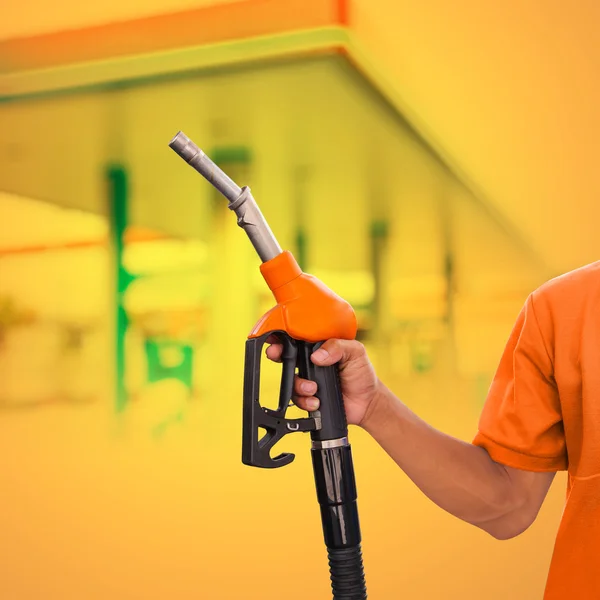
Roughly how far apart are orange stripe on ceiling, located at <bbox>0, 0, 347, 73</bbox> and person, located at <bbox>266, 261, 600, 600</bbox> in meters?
1.07

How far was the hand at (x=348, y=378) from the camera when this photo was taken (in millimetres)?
623

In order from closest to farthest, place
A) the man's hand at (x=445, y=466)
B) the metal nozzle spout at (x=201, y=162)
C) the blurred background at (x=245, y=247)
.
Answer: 1. the metal nozzle spout at (x=201, y=162)
2. the man's hand at (x=445, y=466)
3. the blurred background at (x=245, y=247)

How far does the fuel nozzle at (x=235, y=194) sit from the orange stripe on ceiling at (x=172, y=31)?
42.6 inches

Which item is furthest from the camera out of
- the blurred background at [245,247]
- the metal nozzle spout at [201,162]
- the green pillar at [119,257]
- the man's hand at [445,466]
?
the green pillar at [119,257]

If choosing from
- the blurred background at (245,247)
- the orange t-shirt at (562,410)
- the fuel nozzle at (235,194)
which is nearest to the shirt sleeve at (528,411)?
the orange t-shirt at (562,410)

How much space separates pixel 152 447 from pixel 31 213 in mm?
595

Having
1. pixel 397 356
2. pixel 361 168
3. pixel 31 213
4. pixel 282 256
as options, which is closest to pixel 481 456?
pixel 282 256

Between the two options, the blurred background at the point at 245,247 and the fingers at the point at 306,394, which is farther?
the blurred background at the point at 245,247

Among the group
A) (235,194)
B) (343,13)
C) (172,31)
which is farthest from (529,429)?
(172,31)

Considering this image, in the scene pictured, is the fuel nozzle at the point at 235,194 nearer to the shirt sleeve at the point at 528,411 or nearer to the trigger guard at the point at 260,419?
the trigger guard at the point at 260,419

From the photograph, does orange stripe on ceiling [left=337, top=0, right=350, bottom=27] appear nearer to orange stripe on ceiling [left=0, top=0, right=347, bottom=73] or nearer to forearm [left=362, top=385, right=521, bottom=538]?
orange stripe on ceiling [left=0, top=0, right=347, bottom=73]

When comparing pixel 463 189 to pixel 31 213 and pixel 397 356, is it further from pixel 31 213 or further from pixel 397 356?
pixel 31 213

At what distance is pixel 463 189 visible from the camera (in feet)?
5.05

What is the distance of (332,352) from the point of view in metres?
0.62
